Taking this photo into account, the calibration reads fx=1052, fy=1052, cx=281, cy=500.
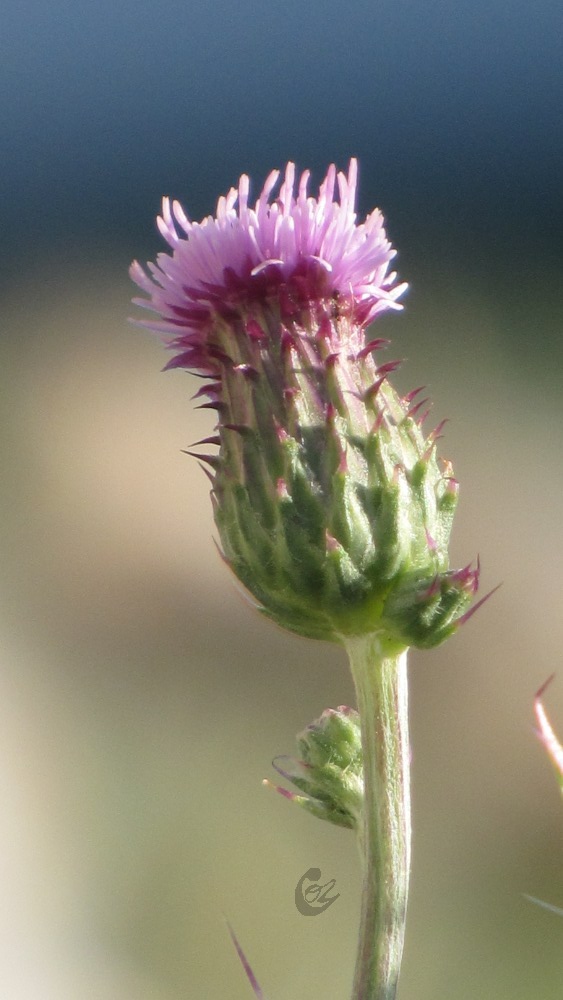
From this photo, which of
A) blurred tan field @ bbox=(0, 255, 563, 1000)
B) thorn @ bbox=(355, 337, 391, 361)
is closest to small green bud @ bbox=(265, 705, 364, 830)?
thorn @ bbox=(355, 337, 391, 361)

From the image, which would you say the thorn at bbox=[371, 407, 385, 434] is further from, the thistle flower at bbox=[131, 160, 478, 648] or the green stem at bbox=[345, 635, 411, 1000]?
the green stem at bbox=[345, 635, 411, 1000]

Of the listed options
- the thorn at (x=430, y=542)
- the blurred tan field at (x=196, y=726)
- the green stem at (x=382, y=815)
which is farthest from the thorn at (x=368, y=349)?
the blurred tan field at (x=196, y=726)

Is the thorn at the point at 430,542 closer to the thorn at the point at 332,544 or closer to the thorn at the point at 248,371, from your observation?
the thorn at the point at 332,544

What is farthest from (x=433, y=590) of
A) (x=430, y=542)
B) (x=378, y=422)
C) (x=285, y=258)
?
(x=285, y=258)

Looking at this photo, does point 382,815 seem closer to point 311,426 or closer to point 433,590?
point 433,590

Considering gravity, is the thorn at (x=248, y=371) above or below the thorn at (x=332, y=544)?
above

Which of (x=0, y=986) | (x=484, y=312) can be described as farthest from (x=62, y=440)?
(x=484, y=312)

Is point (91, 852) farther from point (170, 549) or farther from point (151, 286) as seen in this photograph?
point (151, 286)
